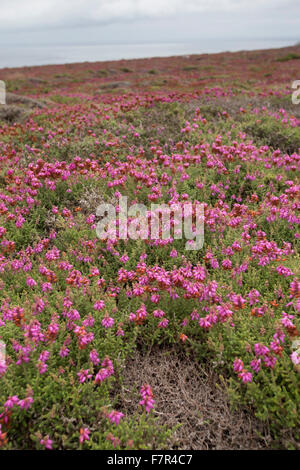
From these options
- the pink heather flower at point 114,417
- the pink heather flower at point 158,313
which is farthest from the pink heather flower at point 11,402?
the pink heather flower at point 158,313

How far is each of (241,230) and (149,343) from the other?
91.3 inches

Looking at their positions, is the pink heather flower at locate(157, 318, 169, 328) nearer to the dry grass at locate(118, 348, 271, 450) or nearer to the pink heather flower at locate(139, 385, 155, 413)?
the dry grass at locate(118, 348, 271, 450)

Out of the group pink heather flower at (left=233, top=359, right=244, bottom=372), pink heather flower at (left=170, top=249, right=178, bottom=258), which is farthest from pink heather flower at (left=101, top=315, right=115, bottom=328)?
pink heather flower at (left=170, top=249, right=178, bottom=258)

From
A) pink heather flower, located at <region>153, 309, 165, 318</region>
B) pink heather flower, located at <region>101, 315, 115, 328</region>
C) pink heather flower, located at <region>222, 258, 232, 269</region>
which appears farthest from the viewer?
pink heather flower, located at <region>222, 258, 232, 269</region>

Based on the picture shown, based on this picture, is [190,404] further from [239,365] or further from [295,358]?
[295,358]

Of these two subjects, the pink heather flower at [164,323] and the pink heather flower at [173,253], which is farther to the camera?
the pink heather flower at [173,253]

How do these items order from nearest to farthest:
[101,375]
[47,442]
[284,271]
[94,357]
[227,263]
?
[47,442] < [101,375] < [94,357] < [284,271] < [227,263]

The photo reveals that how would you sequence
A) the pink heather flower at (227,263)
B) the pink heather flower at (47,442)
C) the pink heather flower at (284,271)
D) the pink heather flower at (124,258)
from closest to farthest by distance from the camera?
the pink heather flower at (47,442) → the pink heather flower at (284,271) → the pink heather flower at (227,263) → the pink heather flower at (124,258)

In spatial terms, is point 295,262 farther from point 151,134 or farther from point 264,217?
point 151,134

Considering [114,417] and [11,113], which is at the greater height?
[11,113]

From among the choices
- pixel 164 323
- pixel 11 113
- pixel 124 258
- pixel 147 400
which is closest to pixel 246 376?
pixel 147 400

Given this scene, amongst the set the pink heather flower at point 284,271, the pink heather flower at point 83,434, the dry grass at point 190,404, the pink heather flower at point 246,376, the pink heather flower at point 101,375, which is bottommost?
the dry grass at point 190,404

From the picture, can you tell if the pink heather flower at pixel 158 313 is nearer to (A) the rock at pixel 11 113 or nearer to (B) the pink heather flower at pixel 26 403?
(B) the pink heather flower at pixel 26 403
